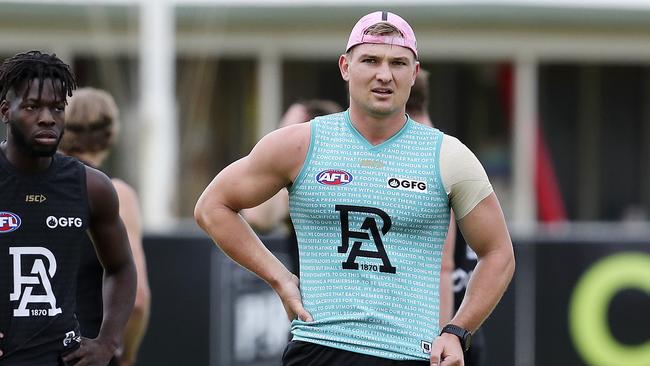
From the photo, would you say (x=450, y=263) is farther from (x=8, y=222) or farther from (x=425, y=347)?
(x=8, y=222)

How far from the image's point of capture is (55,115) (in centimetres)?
448

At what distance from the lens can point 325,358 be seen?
15.1ft

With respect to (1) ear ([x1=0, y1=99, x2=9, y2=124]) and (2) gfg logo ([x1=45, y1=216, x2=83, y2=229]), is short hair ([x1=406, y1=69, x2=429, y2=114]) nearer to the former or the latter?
(2) gfg logo ([x1=45, y1=216, x2=83, y2=229])

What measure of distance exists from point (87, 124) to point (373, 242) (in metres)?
1.94

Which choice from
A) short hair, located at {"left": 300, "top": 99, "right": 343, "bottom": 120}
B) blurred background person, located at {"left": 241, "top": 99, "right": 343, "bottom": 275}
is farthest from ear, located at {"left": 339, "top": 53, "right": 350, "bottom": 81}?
short hair, located at {"left": 300, "top": 99, "right": 343, "bottom": 120}

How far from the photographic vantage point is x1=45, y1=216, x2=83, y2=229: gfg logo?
4543 mm

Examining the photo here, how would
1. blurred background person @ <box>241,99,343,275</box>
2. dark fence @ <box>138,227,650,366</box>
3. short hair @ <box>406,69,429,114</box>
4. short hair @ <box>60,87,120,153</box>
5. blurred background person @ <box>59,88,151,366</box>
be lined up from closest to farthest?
blurred background person @ <box>59,88,151,366</box> < short hair @ <box>60,87,120,153</box> < short hair @ <box>406,69,429,114</box> < blurred background person @ <box>241,99,343,275</box> < dark fence @ <box>138,227,650,366</box>

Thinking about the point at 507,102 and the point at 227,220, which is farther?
the point at 507,102

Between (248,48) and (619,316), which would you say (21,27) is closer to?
(248,48)

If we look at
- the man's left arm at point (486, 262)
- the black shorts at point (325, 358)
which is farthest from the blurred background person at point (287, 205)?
the man's left arm at point (486, 262)

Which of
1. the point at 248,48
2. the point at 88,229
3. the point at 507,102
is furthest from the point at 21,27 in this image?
the point at 88,229

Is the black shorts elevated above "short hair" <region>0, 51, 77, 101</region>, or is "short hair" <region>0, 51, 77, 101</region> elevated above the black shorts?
"short hair" <region>0, 51, 77, 101</region>

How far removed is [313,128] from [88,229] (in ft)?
2.87

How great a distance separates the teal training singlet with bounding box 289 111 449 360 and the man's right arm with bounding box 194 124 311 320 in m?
0.06
